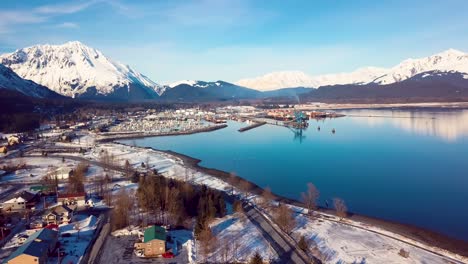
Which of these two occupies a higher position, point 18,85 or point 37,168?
point 18,85

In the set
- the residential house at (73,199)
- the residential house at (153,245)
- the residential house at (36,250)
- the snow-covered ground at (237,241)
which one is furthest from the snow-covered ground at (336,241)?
the residential house at (73,199)

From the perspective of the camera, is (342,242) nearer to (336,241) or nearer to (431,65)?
(336,241)

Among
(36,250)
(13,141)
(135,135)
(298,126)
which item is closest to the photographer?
(36,250)

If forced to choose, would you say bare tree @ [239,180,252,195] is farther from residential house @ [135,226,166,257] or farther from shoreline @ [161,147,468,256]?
residential house @ [135,226,166,257]

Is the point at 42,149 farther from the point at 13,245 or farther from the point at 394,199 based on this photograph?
the point at 394,199

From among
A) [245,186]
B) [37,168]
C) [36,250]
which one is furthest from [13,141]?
[36,250]

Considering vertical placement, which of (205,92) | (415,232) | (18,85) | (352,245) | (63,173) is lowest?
(415,232)

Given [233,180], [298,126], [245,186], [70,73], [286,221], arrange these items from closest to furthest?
[286,221] < [245,186] < [233,180] < [298,126] < [70,73]
